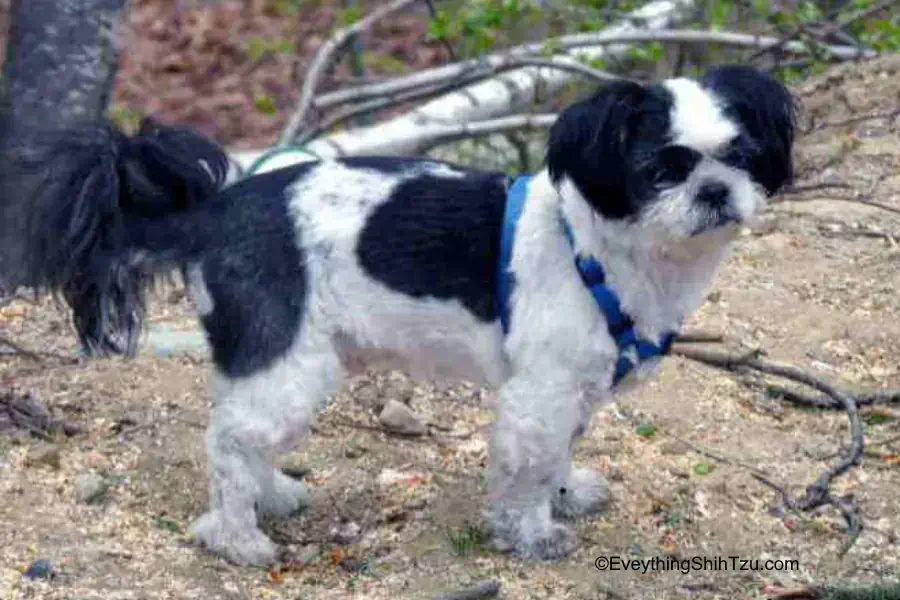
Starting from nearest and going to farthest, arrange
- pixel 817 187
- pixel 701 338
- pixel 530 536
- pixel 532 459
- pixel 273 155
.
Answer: pixel 532 459 < pixel 530 536 < pixel 701 338 < pixel 273 155 < pixel 817 187

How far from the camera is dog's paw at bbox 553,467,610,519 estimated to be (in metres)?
5.31

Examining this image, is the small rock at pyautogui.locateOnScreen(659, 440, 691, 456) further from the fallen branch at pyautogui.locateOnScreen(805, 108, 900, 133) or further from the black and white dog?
the fallen branch at pyautogui.locateOnScreen(805, 108, 900, 133)

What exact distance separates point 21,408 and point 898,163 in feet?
13.2

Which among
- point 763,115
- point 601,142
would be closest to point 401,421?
point 601,142

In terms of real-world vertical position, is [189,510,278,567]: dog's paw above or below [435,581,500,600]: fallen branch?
below

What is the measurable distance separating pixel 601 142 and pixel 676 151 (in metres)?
0.18

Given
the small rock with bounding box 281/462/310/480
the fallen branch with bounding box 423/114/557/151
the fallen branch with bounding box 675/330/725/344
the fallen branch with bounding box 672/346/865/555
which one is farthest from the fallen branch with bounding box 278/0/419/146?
the small rock with bounding box 281/462/310/480

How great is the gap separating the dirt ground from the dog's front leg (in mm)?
74

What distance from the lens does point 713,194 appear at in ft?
14.6

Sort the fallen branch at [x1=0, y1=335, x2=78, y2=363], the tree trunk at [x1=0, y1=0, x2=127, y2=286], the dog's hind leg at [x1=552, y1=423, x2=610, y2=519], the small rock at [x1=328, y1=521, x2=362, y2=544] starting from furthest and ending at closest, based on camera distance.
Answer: the tree trunk at [x1=0, y1=0, x2=127, y2=286], the fallen branch at [x1=0, y1=335, x2=78, y2=363], the dog's hind leg at [x1=552, y1=423, x2=610, y2=519], the small rock at [x1=328, y1=521, x2=362, y2=544]

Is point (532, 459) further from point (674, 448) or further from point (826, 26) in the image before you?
point (826, 26)

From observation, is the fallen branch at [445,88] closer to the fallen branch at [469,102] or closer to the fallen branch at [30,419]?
the fallen branch at [469,102]

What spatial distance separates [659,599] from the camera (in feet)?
16.0

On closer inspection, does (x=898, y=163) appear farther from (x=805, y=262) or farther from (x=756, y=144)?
(x=756, y=144)
